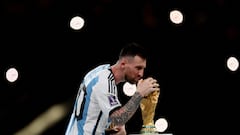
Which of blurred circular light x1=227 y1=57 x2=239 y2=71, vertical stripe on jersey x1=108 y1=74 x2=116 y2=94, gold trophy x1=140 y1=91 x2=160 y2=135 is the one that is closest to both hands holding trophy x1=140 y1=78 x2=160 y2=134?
gold trophy x1=140 y1=91 x2=160 y2=135

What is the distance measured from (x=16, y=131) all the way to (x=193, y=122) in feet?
4.18

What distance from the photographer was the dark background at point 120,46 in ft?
12.2

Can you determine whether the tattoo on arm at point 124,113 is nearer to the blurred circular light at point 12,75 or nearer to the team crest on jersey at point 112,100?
the team crest on jersey at point 112,100

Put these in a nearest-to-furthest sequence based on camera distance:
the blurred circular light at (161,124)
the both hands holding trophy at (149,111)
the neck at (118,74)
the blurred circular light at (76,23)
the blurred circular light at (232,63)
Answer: the neck at (118,74) → the both hands holding trophy at (149,111) → the blurred circular light at (76,23) → the blurred circular light at (161,124) → the blurred circular light at (232,63)

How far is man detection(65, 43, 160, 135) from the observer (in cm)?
275

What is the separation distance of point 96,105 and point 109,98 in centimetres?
9

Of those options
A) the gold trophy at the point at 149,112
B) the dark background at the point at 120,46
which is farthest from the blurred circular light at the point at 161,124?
the gold trophy at the point at 149,112

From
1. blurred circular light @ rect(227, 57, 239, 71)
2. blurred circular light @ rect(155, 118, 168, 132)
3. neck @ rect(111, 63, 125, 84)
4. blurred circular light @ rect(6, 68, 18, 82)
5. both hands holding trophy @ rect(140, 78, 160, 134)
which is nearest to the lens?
neck @ rect(111, 63, 125, 84)

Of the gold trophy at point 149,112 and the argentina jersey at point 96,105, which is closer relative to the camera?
the argentina jersey at point 96,105

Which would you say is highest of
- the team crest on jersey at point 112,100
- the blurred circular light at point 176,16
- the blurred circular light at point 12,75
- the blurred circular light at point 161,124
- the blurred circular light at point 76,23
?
the blurred circular light at point 176,16

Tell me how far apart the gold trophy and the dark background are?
2.91 ft

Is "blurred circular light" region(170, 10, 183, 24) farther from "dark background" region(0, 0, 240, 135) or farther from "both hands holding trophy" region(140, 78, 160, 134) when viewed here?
"both hands holding trophy" region(140, 78, 160, 134)

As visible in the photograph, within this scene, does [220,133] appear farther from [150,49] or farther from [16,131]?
[16,131]

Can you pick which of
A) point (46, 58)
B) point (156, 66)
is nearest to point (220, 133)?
point (156, 66)
